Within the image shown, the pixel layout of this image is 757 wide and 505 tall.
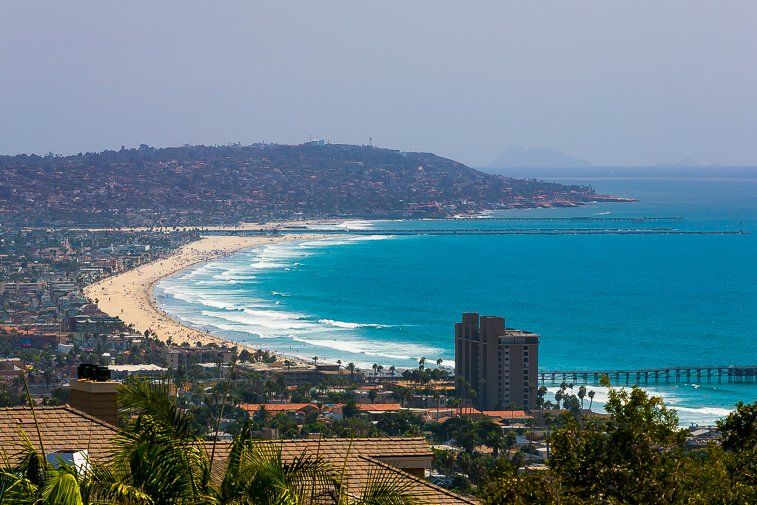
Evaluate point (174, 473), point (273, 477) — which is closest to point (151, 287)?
point (174, 473)

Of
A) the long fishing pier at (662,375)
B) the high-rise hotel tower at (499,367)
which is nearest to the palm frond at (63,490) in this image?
the high-rise hotel tower at (499,367)

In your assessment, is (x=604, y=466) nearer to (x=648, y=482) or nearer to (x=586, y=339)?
(x=648, y=482)

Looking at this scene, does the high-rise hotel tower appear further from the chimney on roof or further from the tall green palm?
the tall green palm

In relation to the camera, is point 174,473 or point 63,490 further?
point 174,473

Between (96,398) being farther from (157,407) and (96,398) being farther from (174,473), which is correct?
(174,473)

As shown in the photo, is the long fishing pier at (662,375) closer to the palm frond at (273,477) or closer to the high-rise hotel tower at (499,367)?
the high-rise hotel tower at (499,367)
